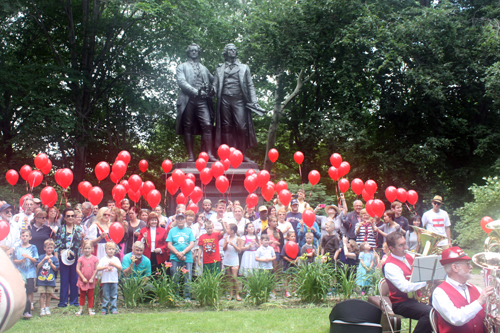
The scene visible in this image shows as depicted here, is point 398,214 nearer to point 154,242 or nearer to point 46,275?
point 154,242

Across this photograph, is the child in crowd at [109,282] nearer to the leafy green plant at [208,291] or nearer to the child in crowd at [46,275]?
the child in crowd at [46,275]

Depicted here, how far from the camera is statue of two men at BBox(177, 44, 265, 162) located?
38.1 feet

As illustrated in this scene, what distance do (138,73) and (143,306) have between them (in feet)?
49.1

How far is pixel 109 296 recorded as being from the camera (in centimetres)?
659

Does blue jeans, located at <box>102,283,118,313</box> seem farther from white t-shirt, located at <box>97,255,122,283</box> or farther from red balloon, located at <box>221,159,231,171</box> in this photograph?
red balloon, located at <box>221,159,231,171</box>

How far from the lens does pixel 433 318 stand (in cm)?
375

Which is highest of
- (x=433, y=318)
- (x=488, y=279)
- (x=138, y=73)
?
(x=138, y=73)

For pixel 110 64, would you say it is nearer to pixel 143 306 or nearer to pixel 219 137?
pixel 219 137

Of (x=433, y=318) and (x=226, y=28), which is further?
(x=226, y=28)

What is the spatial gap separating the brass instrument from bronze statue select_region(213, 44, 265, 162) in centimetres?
831

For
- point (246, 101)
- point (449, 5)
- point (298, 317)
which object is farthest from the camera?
point (449, 5)

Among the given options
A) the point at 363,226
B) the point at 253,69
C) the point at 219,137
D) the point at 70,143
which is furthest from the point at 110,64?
the point at 363,226

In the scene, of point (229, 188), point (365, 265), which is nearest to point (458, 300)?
point (365, 265)

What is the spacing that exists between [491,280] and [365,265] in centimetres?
399
